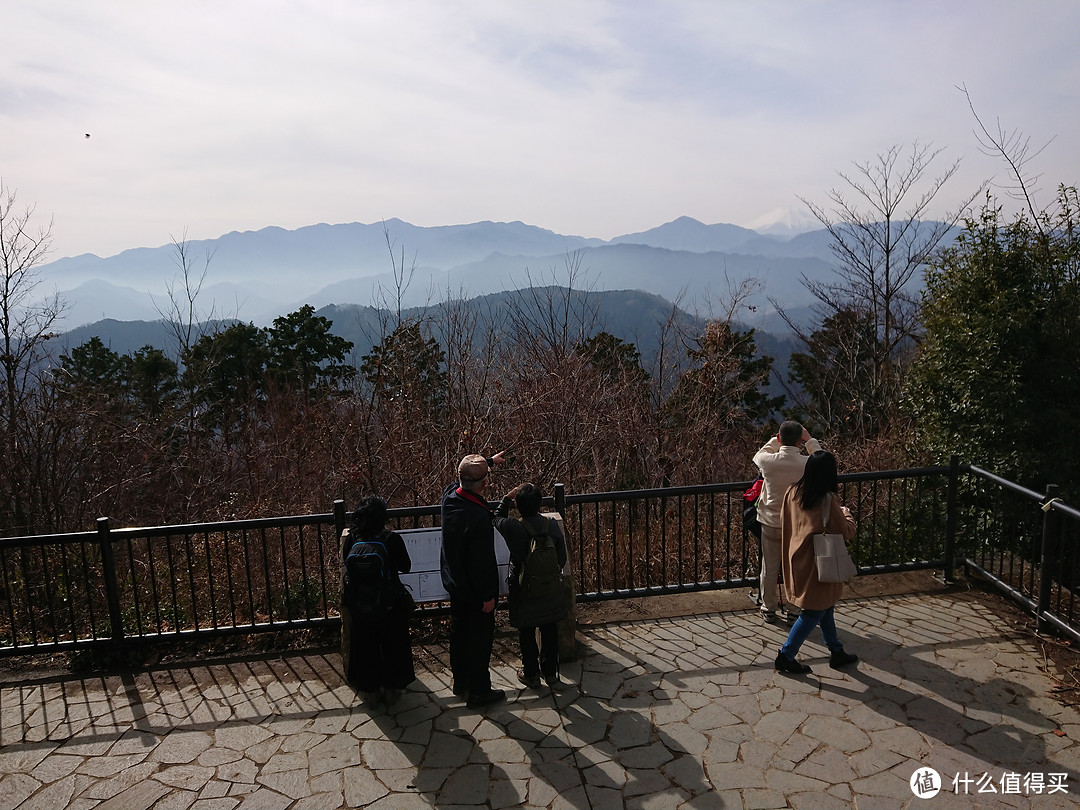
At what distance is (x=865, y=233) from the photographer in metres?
17.5

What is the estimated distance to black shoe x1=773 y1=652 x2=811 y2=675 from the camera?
514 cm

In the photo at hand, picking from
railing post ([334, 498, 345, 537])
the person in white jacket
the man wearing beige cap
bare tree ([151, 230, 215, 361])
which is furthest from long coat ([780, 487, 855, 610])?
bare tree ([151, 230, 215, 361])

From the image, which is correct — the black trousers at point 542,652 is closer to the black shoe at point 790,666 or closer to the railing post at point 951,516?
the black shoe at point 790,666

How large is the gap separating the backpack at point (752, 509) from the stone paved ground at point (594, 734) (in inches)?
35.6

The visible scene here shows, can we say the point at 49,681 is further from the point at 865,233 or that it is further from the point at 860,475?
the point at 865,233

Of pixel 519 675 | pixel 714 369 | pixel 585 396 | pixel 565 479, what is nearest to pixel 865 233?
pixel 714 369

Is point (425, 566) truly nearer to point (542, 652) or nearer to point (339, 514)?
point (339, 514)

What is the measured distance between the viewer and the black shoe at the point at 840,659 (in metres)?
5.17

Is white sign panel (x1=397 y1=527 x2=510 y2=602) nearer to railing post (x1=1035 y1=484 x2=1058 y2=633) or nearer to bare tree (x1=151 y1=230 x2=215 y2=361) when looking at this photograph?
railing post (x1=1035 y1=484 x2=1058 y2=633)

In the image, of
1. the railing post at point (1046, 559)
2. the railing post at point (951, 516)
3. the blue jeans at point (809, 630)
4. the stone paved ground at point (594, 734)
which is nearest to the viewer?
the stone paved ground at point (594, 734)

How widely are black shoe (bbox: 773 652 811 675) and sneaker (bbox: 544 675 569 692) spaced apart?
64.4 inches

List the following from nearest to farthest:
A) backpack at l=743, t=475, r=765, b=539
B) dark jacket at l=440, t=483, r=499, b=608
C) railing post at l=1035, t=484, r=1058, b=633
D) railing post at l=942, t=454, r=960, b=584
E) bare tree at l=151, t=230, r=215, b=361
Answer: dark jacket at l=440, t=483, r=499, b=608 → railing post at l=1035, t=484, r=1058, b=633 → backpack at l=743, t=475, r=765, b=539 → railing post at l=942, t=454, r=960, b=584 → bare tree at l=151, t=230, r=215, b=361

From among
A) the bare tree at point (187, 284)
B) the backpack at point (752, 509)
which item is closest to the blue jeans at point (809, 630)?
the backpack at point (752, 509)

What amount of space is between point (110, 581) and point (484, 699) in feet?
10.7
